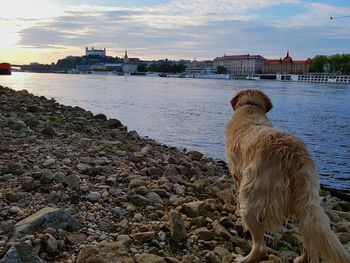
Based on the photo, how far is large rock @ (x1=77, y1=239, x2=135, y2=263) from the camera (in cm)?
359

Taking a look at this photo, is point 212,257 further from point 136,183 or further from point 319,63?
point 319,63

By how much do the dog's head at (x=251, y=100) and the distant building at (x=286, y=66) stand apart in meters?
174

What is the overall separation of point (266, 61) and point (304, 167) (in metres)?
200

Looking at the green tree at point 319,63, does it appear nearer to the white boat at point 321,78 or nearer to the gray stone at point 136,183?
the white boat at point 321,78

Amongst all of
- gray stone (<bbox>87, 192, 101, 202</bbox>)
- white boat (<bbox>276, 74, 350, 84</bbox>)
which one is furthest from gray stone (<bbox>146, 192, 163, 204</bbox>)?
white boat (<bbox>276, 74, 350, 84</bbox>)

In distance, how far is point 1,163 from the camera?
5.95 m

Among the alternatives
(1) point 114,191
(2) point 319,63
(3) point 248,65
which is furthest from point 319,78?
(1) point 114,191

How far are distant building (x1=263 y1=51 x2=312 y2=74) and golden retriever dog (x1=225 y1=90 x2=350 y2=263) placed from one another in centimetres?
17615

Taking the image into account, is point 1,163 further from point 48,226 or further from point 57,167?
point 48,226

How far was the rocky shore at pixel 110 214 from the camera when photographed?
12.7 feet

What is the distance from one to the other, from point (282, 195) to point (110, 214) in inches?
82.9

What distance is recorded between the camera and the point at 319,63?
493ft

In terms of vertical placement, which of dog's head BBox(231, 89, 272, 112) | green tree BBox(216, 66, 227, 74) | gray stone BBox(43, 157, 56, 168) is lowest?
gray stone BBox(43, 157, 56, 168)

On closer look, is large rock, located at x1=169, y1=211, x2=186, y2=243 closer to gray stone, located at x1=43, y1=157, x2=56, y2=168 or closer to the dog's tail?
the dog's tail
